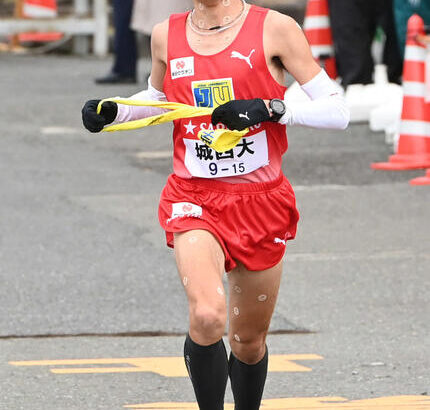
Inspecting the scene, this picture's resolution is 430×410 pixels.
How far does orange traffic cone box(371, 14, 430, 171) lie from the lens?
431 inches

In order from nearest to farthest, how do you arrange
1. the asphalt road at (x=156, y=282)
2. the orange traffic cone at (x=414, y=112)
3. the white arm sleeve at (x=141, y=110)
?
the white arm sleeve at (x=141, y=110) → the asphalt road at (x=156, y=282) → the orange traffic cone at (x=414, y=112)

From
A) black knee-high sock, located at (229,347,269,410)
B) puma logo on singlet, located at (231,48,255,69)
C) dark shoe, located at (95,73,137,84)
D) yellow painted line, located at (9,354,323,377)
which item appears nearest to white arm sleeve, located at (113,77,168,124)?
puma logo on singlet, located at (231,48,255,69)

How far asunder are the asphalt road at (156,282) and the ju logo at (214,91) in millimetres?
1401

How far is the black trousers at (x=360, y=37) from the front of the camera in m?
12.5

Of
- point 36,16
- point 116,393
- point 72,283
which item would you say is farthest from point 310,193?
point 36,16

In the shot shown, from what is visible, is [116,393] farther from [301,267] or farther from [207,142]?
[301,267]

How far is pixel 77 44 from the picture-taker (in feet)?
67.3

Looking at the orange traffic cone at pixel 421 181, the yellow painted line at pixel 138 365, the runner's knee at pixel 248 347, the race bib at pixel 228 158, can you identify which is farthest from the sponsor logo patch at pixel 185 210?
the orange traffic cone at pixel 421 181

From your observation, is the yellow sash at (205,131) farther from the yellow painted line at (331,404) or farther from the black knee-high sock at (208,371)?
the yellow painted line at (331,404)

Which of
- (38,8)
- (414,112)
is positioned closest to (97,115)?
(414,112)

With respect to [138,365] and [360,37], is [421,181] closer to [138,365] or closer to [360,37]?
[360,37]

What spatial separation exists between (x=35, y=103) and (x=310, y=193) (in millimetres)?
5297

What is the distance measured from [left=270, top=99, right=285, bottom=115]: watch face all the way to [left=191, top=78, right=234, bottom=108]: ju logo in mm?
160

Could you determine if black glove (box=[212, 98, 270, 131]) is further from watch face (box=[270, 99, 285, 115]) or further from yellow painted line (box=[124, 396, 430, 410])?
yellow painted line (box=[124, 396, 430, 410])
